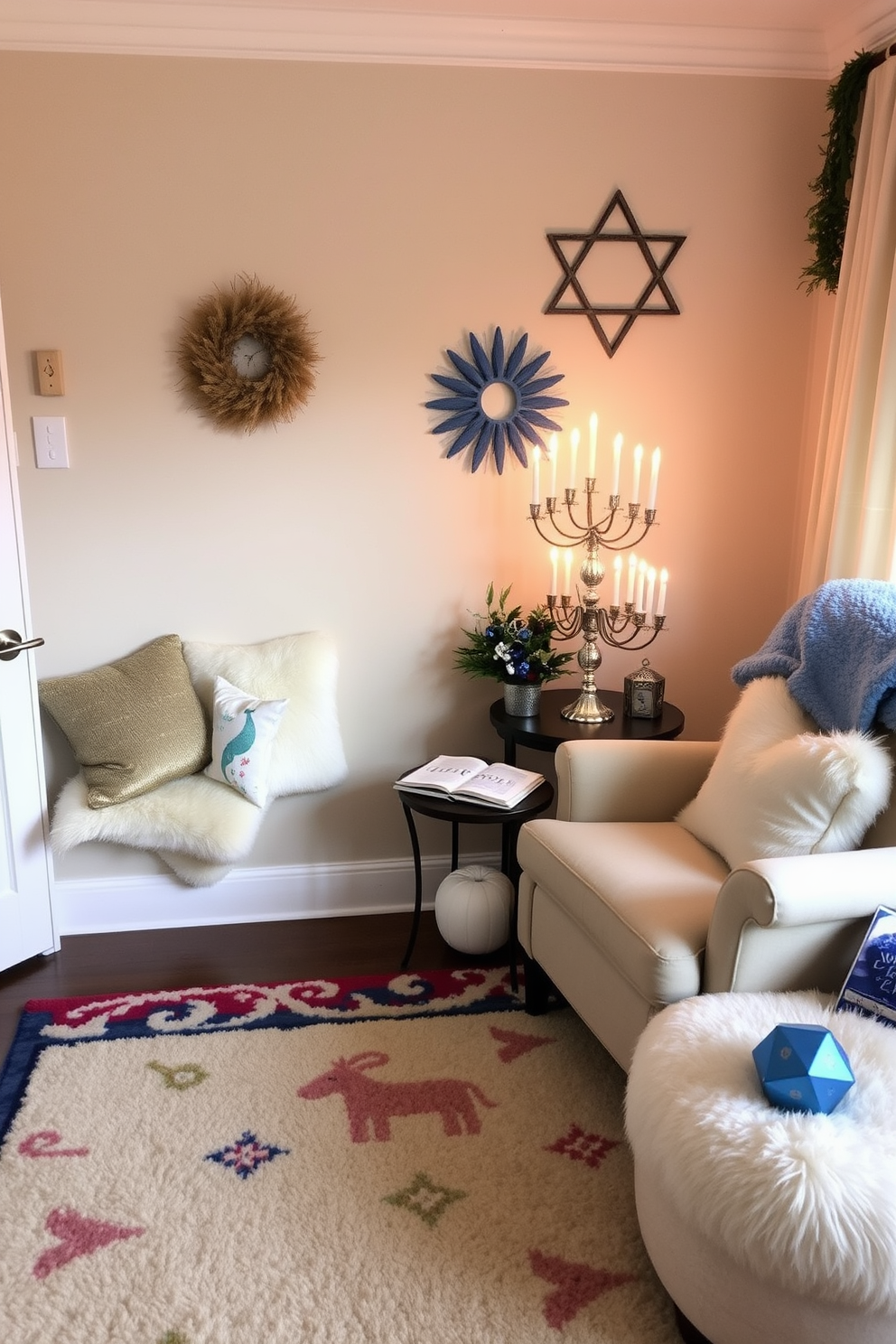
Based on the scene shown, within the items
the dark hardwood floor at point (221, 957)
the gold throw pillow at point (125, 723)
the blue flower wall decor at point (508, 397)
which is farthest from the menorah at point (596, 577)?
the gold throw pillow at point (125, 723)

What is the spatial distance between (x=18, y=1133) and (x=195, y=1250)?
518 millimetres

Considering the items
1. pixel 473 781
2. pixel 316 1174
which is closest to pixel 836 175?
pixel 473 781

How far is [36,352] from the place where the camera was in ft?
8.93

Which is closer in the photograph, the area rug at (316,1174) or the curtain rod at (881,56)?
the area rug at (316,1174)

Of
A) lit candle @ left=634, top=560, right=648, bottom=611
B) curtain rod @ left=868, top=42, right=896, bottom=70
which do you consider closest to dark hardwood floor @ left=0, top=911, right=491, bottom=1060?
lit candle @ left=634, top=560, right=648, bottom=611

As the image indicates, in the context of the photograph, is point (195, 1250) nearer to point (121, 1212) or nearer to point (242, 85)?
point (121, 1212)

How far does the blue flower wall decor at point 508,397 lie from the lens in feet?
9.50

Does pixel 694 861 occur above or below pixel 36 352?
below

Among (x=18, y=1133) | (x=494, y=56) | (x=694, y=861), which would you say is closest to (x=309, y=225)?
(x=494, y=56)

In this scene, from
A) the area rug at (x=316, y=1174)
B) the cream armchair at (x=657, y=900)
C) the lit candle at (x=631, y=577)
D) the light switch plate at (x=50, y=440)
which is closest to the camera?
the area rug at (x=316, y=1174)

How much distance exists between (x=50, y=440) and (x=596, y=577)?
1504 mm

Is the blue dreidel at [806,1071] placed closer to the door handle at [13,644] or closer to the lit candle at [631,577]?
the lit candle at [631,577]

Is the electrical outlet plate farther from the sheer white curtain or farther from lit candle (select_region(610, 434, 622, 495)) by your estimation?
the sheer white curtain

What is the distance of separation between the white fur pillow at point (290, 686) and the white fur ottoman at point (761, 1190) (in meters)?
1.48
